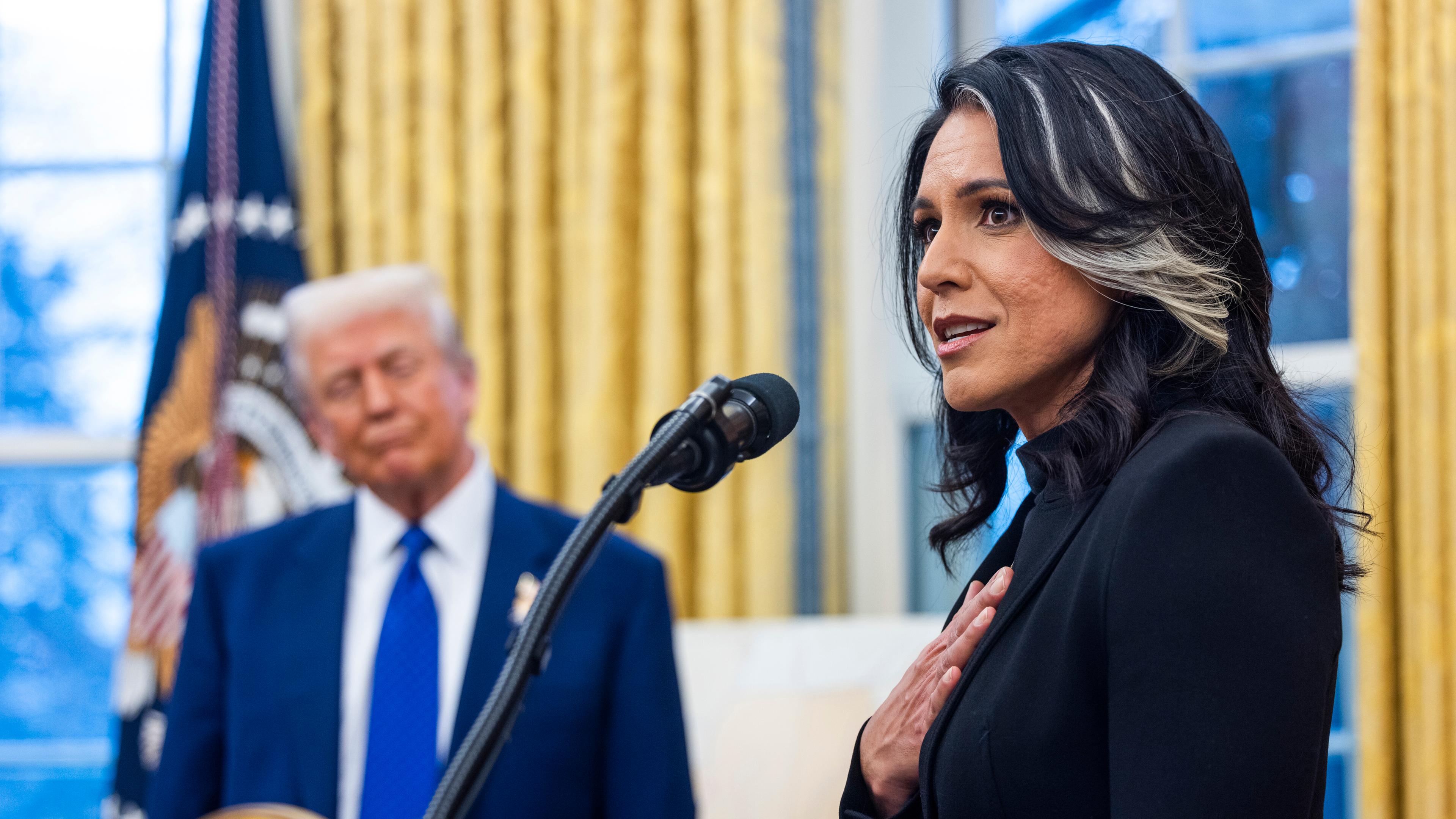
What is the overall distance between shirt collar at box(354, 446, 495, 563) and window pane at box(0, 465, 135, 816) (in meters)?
1.52

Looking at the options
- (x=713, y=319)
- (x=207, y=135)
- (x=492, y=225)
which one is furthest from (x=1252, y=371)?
(x=207, y=135)

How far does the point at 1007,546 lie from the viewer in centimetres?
100

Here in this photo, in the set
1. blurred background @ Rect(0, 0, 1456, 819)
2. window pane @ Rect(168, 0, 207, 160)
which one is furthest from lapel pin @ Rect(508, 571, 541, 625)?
window pane @ Rect(168, 0, 207, 160)

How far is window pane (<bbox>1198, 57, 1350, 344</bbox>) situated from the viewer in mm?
2490

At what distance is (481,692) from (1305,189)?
187 centimetres

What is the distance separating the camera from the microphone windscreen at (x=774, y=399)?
91 centimetres

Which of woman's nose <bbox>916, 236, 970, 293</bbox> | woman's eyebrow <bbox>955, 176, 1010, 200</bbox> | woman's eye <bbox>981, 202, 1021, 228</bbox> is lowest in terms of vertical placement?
woman's nose <bbox>916, 236, 970, 293</bbox>

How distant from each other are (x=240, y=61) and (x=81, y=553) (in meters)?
1.36

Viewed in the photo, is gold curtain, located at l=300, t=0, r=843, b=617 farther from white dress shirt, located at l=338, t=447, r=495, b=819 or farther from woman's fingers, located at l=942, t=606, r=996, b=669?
woman's fingers, located at l=942, t=606, r=996, b=669

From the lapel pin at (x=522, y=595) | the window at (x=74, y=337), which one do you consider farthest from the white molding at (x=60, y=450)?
the lapel pin at (x=522, y=595)

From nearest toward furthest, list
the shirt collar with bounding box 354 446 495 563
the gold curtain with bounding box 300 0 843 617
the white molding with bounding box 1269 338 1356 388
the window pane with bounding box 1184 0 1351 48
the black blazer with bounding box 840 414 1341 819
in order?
the black blazer with bounding box 840 414 1341 819
the shirt collar with bounding box 354 446 495 563
the white molding with bounding box 1269 338 1356 388
the window pane with bounding box 1184 0 1351 48
the gold curtain with bounding box 300 0 843 617

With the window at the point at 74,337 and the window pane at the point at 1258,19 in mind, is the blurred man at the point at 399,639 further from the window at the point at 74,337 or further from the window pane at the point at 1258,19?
the window pane at the point at 1258,19

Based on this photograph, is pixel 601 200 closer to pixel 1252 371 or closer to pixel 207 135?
pixel 207 135

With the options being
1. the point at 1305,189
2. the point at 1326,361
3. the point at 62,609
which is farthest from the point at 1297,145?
the point at 62,609
